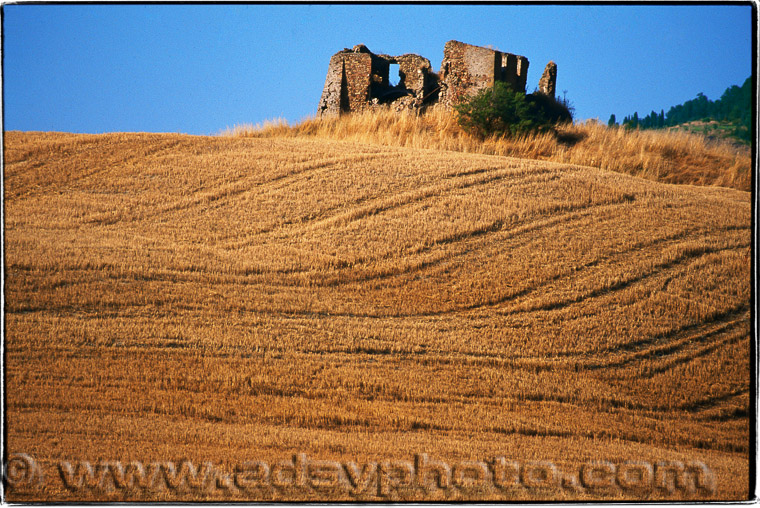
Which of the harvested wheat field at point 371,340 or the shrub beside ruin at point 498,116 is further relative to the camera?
the shrub beside ruin at point 498,116

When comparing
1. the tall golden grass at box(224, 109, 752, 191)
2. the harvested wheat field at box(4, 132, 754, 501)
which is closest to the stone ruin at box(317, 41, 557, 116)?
the tall golden grass at box(224, 109, 752, 191)

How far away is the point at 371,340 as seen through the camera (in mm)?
4219

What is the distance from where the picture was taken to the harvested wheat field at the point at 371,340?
315cm

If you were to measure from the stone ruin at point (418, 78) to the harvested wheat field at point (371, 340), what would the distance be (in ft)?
24.2

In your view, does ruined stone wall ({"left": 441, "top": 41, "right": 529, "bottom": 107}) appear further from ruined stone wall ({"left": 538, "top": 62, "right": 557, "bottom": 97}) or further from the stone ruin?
ruined stone wall ({"left": 538, "top": 62, "right": 557, "bottom": 97})

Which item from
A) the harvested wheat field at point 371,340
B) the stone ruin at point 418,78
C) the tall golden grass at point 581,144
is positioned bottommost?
the harvested wheat field at point 371,340

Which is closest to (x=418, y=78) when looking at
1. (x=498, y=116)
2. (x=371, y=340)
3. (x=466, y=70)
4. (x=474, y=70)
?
(x=466, y=70)

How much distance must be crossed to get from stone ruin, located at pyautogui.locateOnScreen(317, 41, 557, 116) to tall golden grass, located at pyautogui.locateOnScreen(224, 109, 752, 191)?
4.63 feet

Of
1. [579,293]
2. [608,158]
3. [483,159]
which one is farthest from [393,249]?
[608,158]

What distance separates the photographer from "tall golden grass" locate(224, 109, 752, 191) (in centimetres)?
873

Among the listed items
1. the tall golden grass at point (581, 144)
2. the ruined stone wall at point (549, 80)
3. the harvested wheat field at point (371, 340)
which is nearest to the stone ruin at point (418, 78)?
the ruined stone wall at point (549, 80)

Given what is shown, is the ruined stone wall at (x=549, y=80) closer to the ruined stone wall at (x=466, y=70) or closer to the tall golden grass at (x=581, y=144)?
the ruined stone wall at (x=466, y=70)

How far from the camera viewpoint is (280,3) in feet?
12.1

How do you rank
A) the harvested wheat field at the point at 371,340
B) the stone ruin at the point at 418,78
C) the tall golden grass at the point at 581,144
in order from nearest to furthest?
the harvested wheat field at the point at 371,340
the tall golden grass at the point at 581,144
the stone ruin at the point at 418,78
